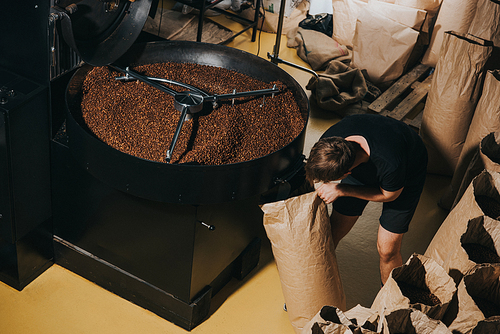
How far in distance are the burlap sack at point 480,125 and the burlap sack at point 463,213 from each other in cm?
65

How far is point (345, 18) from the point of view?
4.21 meters

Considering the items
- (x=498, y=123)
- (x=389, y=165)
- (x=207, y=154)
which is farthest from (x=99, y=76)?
(x=498, y=123)

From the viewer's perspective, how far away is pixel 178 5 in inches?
180

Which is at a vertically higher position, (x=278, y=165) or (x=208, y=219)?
(x=278, y=165)

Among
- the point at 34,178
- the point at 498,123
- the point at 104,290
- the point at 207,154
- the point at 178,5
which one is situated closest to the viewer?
the point at 207,154

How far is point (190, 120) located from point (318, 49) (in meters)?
2.48

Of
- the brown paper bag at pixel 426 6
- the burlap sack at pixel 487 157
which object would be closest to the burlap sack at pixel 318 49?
the brown paper bag at pixel 426 6

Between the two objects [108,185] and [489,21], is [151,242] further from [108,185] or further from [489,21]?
[489,21]

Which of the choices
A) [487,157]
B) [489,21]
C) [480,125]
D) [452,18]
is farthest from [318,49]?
[487,157]

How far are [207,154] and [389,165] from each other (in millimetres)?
675

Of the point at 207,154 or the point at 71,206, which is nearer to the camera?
the point at 207,154

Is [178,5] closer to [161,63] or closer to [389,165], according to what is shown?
[161,63]

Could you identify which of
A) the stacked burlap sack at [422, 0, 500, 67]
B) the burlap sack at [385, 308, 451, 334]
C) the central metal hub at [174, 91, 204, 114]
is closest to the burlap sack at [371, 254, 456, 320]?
the burlap sack at [385, 308, 451, 334]

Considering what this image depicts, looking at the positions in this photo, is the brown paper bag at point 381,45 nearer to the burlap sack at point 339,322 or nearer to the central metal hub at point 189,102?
the central metal hub at point 189,102
